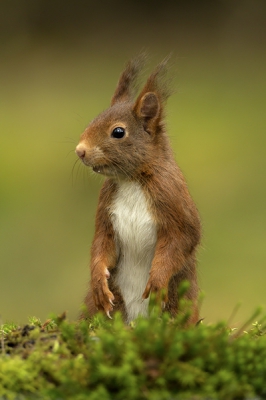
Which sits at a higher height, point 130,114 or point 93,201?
point 93,201

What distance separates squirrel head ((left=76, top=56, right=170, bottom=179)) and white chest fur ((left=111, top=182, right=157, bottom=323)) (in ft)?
0.33

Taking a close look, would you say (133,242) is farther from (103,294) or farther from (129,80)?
(129,80)

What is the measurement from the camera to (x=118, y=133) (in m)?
3.10

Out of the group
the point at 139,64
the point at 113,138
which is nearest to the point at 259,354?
the point at 113,138

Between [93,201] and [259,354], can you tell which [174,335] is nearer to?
[259,354]

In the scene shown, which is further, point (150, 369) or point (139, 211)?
point (139, 211)

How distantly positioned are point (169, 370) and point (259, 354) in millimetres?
324

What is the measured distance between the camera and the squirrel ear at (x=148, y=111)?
10.3 ft

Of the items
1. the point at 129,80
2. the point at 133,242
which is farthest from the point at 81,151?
the point at 129,80

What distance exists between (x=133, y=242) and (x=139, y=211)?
15 centimetres

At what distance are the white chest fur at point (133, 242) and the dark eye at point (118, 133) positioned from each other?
0.21 meters

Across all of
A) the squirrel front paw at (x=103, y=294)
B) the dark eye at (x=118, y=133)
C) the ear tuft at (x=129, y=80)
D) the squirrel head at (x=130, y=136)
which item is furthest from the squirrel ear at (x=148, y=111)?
the squirrel front paw at (x=103, y=294)

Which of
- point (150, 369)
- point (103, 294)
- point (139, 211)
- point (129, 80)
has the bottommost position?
point (150, 369)

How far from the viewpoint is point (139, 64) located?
3406mm
